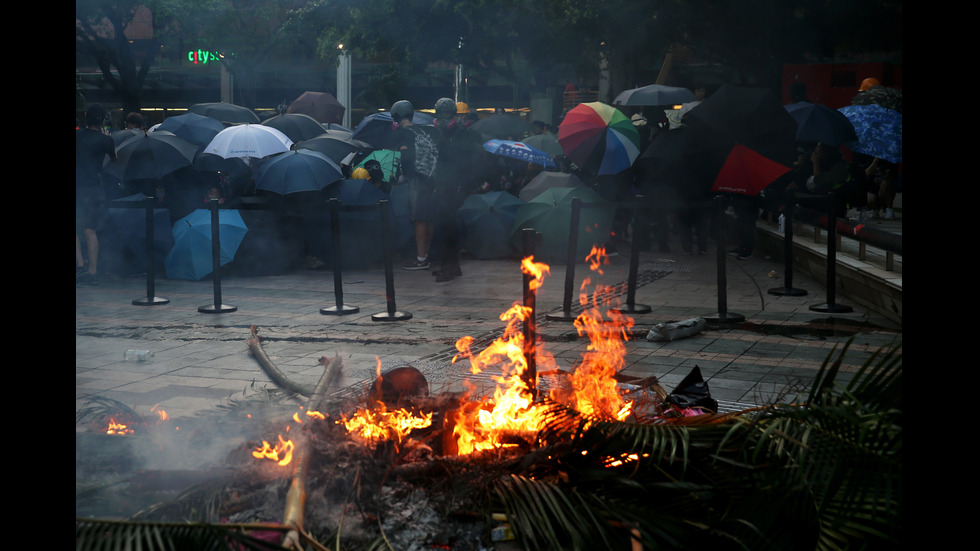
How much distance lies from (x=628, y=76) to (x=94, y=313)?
11.0 meters

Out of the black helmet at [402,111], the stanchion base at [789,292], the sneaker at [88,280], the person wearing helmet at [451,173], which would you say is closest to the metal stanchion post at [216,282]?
the sneaker at [88,280]

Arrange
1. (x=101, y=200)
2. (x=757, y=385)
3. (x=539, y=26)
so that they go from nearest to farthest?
(x=757, y=385) → (x=101, y=200) → (x=539, y=26)

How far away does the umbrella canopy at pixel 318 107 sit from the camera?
15539mm

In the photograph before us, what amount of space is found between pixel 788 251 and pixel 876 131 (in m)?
3.60

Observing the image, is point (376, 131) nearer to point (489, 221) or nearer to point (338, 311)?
point (489, 221)

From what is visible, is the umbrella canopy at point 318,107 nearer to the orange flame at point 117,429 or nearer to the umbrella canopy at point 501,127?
the umbrella canopy at point 501,127

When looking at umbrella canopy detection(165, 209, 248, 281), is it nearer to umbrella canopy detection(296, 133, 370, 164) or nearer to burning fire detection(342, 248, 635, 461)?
umbrella canopy detection(296, 133, 370, 164)

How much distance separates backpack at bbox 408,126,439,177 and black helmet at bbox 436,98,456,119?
0.35 m

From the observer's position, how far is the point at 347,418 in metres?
3.56

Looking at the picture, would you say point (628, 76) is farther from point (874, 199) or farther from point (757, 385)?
point (757, 385)

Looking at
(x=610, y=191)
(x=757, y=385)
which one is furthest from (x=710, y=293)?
(x=757, y=385)

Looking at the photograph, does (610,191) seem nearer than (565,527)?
No

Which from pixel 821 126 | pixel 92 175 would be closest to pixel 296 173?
pixel 92 175

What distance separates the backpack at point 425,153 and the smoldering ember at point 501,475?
20.5 feet
